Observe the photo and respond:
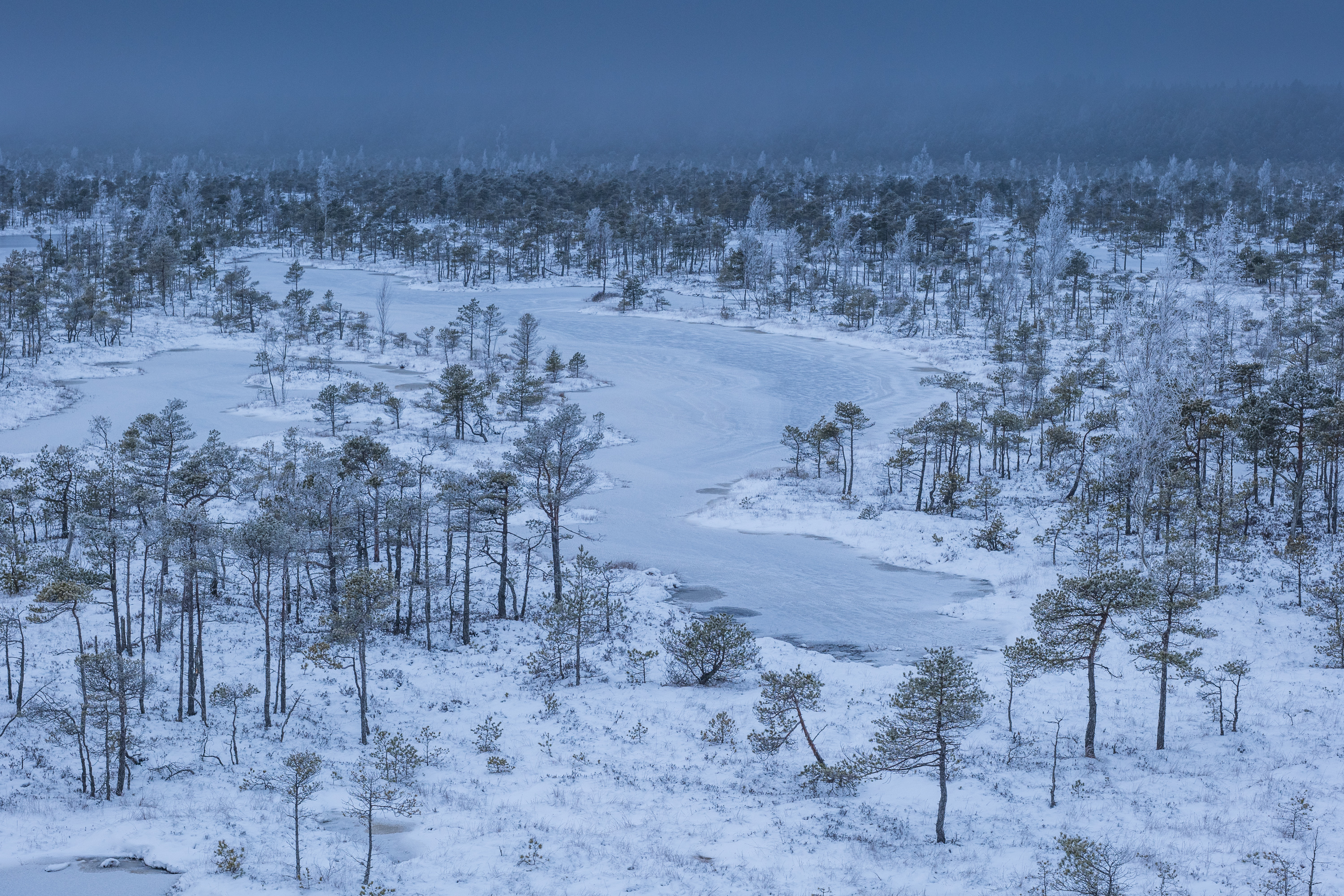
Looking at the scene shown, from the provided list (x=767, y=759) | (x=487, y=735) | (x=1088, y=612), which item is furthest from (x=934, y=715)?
(x=487, y=735)

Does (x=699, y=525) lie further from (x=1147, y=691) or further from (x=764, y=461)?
(x=1147, y=691)

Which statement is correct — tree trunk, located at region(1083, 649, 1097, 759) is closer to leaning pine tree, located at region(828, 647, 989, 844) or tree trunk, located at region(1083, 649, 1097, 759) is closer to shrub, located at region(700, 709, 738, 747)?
leaning pine tree, located at region(828, 647, 989, 844)

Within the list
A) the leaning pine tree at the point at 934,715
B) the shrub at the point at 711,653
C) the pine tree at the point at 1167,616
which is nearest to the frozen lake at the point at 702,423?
the shrub at the point at 711,653

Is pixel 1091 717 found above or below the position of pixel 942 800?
below

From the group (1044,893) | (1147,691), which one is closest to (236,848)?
(1044,893)

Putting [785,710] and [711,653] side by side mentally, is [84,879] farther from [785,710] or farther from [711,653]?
[711,653]

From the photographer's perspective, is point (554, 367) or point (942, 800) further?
point (554, 367)
